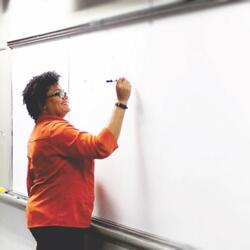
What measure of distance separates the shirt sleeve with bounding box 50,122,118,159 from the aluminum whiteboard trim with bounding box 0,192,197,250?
363mm

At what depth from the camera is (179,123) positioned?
1.54m

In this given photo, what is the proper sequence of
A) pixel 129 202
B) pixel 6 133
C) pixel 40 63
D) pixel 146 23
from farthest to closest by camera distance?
pixel 6 133, pixel 40 63, pixel 129 202, pixel 146 23

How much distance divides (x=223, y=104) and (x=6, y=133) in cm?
167

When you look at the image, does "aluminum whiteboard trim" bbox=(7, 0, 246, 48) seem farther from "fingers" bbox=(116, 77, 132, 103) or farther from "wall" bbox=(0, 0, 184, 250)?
"fingers" bbox=(116, 77, 132, 103)

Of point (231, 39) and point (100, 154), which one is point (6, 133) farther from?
point (231, 39)

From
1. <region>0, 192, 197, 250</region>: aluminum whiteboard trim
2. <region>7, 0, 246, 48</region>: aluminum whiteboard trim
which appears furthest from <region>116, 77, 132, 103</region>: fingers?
<region>0, 192, 197, 250</region>: aluminum whiteboard trim

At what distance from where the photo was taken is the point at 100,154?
1664mm

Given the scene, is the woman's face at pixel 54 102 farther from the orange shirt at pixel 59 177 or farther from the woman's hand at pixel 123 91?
the woman's hand at pixel 123 91

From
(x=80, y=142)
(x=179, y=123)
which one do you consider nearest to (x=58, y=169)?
(x=80, y=142)

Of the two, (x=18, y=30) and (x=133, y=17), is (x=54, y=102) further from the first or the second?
(x=18, y=30)

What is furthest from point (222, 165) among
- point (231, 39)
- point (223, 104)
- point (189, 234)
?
point (231, 39)

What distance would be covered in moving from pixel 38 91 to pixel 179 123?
0.71 metres

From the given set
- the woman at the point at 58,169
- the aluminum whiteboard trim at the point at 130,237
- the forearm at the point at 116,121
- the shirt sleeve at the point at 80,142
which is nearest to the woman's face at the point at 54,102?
the woman at the point at 58,169

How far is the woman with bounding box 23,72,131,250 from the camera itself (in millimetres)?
1727
